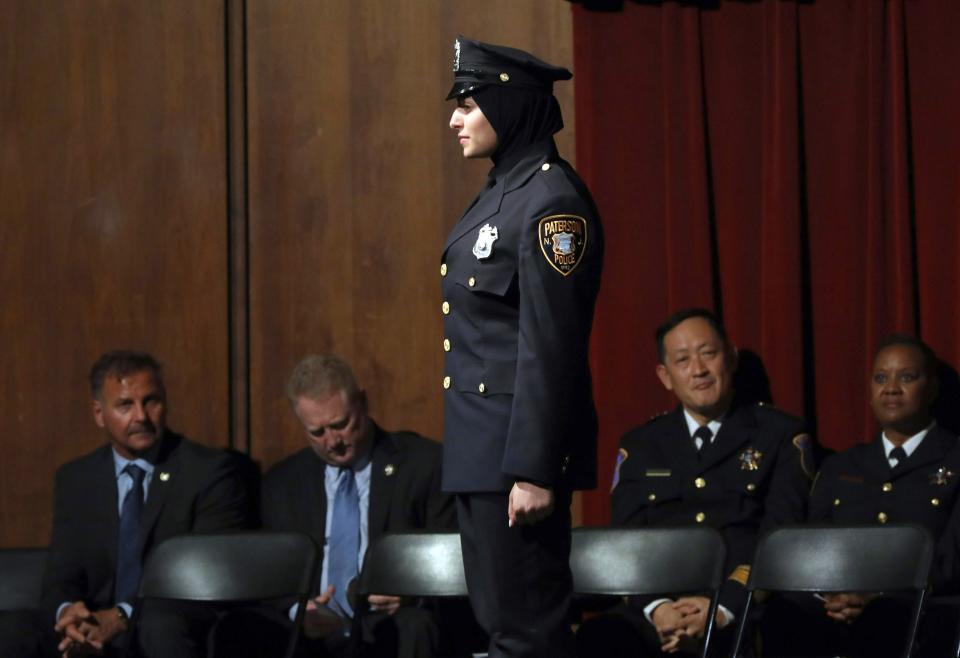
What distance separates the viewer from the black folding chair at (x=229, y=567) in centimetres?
441

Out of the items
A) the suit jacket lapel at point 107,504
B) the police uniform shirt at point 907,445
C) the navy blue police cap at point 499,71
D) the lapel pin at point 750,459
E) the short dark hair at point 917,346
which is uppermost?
the navy blue police cap at point 499,71

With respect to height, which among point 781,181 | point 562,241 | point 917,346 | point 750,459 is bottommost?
point 750,459

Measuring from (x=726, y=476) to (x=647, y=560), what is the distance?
71 cm

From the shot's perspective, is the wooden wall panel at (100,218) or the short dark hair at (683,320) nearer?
the short dark hair at (683,320)

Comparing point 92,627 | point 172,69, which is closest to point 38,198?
point 172,69

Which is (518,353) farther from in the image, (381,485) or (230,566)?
(381,485)

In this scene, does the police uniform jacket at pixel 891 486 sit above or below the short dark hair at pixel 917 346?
below

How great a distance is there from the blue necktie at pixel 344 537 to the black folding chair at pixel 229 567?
37 centimetres

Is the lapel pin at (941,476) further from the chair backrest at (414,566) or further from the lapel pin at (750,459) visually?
the chair backrest at (414,566)

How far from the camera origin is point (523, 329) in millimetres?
2766

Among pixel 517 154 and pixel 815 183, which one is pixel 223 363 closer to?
pixel 815 183

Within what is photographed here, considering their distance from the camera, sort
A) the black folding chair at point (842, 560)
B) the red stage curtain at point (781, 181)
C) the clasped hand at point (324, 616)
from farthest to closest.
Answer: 1. the red stage curtain at point (781, 181)
2. the clasped hand at point (324, 616)
3. the black folding chair at point (842, 560)

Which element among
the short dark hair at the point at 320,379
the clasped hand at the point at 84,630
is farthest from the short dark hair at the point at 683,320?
the clasped hand at the point at 84,630

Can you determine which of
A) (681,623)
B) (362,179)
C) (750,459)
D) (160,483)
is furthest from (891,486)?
(160,483)
